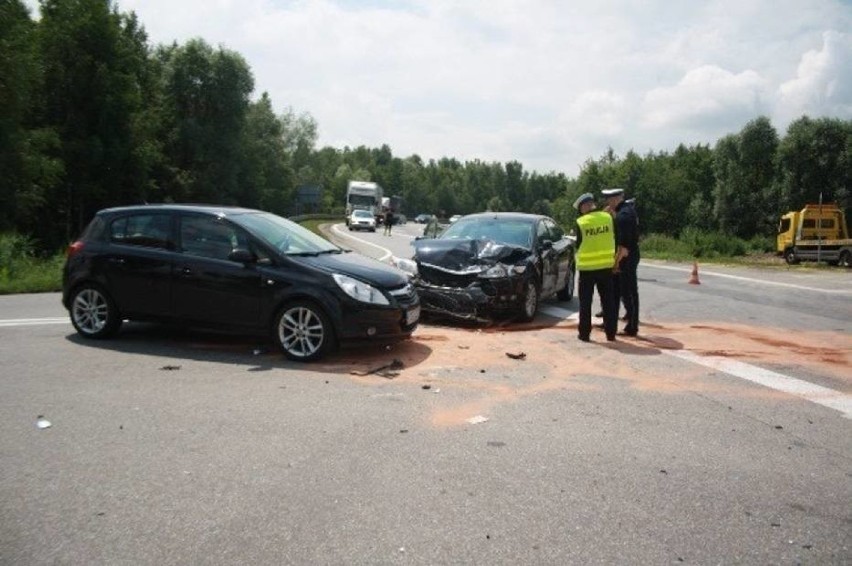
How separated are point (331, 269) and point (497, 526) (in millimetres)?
4305

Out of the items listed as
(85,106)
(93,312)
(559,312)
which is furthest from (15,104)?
(559,312)

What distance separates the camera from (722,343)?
28.8ft

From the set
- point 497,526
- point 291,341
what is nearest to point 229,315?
point 291,341

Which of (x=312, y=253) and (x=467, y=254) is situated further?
(x=467, y=254)

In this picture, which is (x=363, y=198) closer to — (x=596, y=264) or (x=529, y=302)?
(x=529, y=302)

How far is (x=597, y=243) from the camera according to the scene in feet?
28.1

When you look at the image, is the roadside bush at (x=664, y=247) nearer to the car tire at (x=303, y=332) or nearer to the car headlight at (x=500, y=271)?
the car headlight at (x=500, y=271)

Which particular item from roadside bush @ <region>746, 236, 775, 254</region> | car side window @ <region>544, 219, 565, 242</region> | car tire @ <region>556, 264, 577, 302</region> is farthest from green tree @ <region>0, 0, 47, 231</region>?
roadside bush @ <region>746, 236, 775, 254</region>

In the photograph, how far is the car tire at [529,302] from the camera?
977 centimetres

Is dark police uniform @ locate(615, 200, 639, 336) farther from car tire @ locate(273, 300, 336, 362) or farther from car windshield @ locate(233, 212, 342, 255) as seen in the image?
car tire @ locate(273, 300, 336, 362)

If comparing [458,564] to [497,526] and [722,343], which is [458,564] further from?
[722,343]

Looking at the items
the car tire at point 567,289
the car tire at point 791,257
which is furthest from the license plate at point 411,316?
the car tire at point 791,257

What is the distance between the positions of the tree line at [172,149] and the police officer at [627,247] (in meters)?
25.8

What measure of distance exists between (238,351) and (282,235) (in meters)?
1.44
